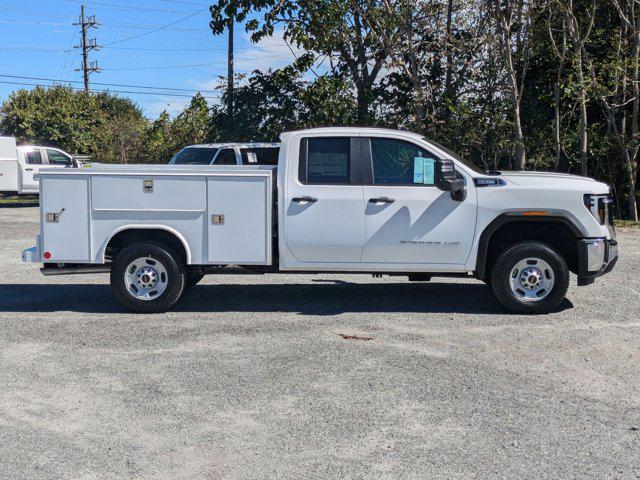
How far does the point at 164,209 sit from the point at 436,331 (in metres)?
3.20

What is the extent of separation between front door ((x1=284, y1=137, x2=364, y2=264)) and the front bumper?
2396mm

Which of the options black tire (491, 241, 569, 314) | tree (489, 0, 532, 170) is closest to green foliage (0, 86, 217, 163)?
tree (489, 0, 532, 170)

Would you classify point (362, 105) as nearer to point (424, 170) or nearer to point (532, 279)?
point (424, 170)

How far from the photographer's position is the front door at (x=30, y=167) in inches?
1017

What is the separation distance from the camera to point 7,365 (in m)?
6.56

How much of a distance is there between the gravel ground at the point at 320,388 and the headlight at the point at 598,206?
1.09 metres

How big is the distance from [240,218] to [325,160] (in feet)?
3.77

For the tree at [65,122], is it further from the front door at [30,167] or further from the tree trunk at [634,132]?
the tree trunk at [634,132]

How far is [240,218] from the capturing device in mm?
8289

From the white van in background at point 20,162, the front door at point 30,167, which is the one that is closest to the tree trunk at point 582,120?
the white van in background at point 20,162

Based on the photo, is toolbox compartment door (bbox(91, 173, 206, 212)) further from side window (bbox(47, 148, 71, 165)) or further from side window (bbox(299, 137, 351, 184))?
side window (bbox(47, 148, 71, 165))

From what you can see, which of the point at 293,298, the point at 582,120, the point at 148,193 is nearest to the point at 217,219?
the point at 148,193

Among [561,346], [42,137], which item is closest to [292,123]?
[561,346]

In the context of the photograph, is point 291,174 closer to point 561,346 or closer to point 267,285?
point 267,285
